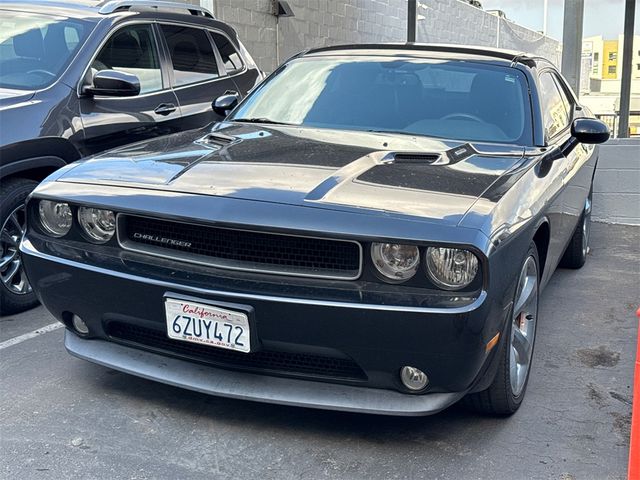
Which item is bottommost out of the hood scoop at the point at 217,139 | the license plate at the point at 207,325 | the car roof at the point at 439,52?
the license plate at the point at 207,325

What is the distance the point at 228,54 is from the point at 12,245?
269 cm

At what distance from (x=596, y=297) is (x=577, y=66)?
15.9 ft

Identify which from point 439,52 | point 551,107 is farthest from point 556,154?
point 439,52

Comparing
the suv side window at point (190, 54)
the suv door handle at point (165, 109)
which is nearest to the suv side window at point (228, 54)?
the suv side window at point (190, 54)

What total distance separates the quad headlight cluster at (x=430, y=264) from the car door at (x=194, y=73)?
10.6 ft

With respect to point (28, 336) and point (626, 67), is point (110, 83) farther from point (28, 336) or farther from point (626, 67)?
point (626, 67)

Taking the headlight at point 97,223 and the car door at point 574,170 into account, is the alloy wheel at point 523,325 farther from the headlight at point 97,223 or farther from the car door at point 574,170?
the headlight at point 97,223

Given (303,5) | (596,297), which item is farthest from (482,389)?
(303,5)

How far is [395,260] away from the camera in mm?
2684

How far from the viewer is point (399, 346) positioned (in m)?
2.63

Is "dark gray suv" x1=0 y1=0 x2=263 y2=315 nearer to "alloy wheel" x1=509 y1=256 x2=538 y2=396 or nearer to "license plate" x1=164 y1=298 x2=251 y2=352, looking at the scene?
"license plate" x1=164 y1=298 x2=251 y2=352

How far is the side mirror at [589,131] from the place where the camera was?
13.8 feet

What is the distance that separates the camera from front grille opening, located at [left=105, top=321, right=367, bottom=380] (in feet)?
9.20

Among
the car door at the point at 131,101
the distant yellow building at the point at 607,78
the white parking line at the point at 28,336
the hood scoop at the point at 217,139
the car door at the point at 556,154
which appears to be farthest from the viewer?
the distant yellow building at the point at 607,78
